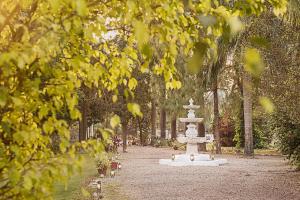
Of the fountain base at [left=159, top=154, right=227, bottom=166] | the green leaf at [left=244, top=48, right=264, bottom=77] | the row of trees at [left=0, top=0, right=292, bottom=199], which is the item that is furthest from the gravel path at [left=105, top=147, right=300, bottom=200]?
the green leaf at [left=244, top=48, right=264, bottom=77]

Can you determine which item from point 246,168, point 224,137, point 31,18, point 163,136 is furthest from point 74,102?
point 163,136

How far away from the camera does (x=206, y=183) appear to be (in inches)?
747

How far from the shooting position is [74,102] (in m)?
4.07

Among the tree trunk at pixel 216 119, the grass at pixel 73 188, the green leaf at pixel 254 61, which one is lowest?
the grass at pixel 73 188

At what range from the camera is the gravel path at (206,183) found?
615 inches

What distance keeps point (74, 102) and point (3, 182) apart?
32.0 inches

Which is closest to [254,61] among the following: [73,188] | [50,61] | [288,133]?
[50,61]

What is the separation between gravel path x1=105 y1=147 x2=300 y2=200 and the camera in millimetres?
15617

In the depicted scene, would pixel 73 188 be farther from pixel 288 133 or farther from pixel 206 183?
pixel 288 133

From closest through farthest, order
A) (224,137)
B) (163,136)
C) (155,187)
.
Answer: (155,187) → (224,137) → (163,136)

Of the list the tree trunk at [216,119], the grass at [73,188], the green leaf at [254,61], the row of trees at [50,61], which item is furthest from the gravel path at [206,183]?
the green leaf at [254,61]

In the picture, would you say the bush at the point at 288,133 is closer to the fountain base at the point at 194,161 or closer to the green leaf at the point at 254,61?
the fountain base at the point at 194,161

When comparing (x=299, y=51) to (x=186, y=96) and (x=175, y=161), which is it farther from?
(x=186, y=96)

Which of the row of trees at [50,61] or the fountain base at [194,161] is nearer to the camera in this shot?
the row of trees at [50,61]
